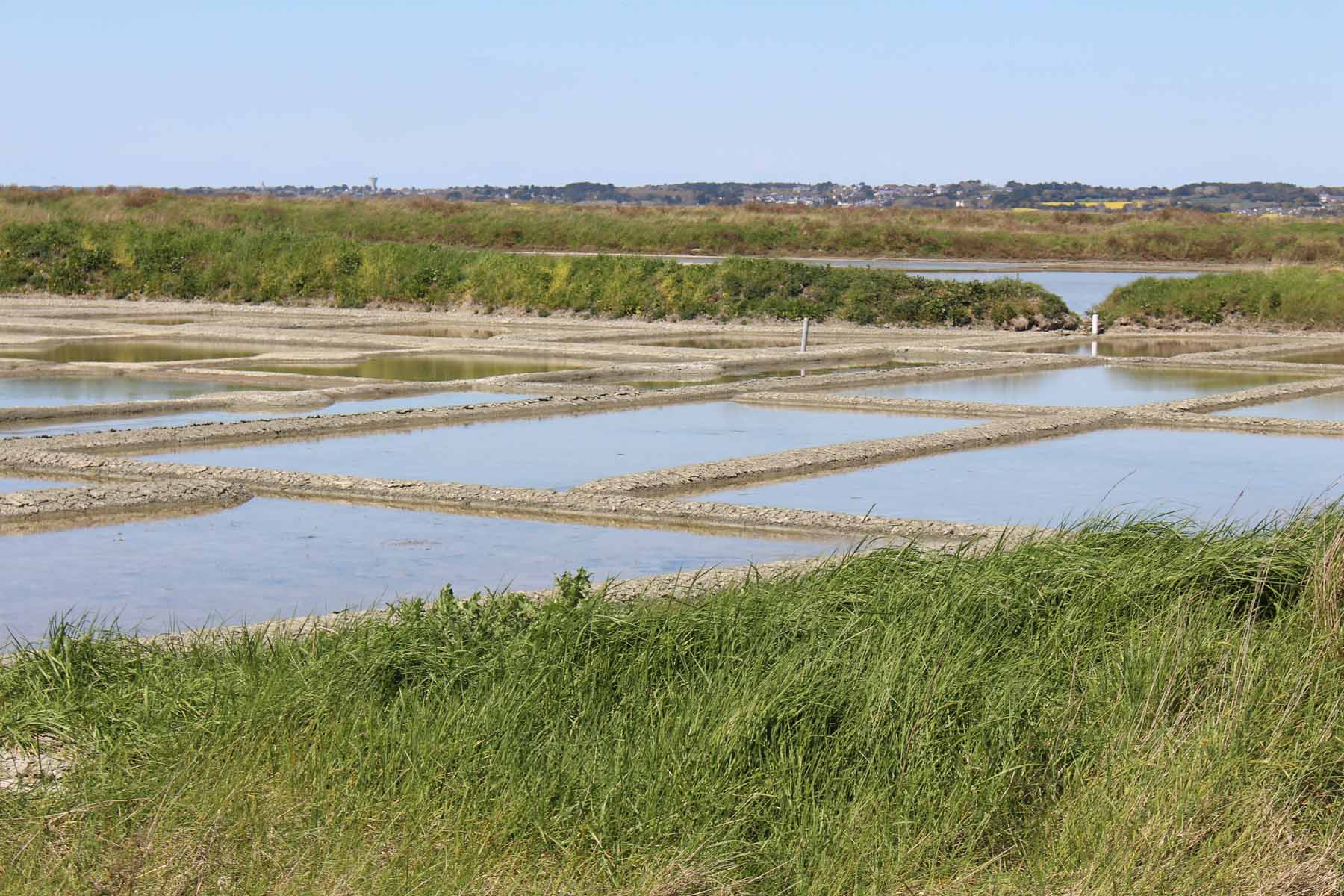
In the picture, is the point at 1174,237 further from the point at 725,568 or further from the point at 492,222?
the point at 725,568

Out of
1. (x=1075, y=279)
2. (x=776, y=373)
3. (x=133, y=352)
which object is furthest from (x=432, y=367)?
(x=1075, y=279)

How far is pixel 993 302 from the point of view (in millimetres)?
27109

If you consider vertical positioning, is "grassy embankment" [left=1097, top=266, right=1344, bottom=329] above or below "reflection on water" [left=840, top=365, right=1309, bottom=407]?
above

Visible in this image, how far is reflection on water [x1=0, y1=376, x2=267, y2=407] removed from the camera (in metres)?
14.8

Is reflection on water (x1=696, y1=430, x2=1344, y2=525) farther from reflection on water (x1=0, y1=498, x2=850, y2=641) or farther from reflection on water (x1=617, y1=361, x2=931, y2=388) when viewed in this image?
reflection on water (x1=617, y1=361, x2=931, y2=388)

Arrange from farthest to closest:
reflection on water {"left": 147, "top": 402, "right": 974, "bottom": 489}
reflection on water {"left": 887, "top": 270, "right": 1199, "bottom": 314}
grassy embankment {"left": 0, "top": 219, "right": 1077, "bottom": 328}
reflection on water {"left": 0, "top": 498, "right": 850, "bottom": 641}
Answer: reflection on water {"left": 887, "top": 270, "right": 1199, "bottom": 314} → grassy embankment {"left": 0, "top": 219, "right": 1077, "bottom": 328} → reflection on water {"left": 147, "top": 402, "right": 974, "bottom": 489} → reflection on water {"left": 0, "top": 498, "right": 850, "bottom": 641}

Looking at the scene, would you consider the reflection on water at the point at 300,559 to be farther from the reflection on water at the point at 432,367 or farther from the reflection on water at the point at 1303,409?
the reflection on water at the point at 432,367

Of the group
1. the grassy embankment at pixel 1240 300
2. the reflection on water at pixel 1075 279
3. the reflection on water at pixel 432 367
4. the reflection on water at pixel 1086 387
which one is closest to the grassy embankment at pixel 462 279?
the grassy embankment at pixel 1240 300

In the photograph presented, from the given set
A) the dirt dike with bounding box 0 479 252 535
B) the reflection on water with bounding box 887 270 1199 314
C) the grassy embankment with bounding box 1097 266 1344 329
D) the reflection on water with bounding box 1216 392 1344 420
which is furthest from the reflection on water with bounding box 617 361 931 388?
the reflection on water with bounding box 887 270 1199 314

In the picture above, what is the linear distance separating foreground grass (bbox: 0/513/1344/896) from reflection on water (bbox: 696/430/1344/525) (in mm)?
3530

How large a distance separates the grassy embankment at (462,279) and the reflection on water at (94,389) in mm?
12706

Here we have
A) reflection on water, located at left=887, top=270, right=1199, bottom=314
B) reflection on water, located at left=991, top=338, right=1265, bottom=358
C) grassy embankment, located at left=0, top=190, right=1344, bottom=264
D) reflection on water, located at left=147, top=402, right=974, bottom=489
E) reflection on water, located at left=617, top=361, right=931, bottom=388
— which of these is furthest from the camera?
grassy embankment, located at left=0, top=190, right=1344, bottom=264

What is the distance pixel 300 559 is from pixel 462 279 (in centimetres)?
2292

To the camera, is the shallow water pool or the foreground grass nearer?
the foreground grass
